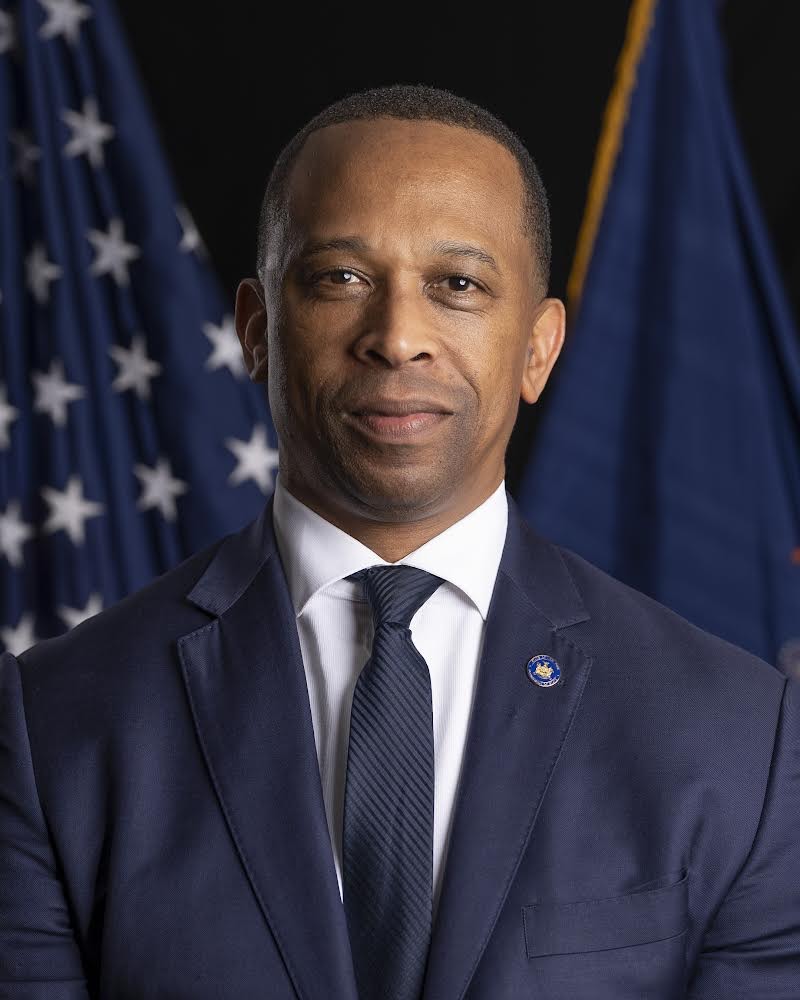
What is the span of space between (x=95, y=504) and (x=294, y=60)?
142 cm

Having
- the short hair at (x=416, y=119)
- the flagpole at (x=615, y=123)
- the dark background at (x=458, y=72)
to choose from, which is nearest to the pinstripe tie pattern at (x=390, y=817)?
the short hair at (x=416, y=119)

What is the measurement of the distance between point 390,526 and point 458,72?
2.35 meters

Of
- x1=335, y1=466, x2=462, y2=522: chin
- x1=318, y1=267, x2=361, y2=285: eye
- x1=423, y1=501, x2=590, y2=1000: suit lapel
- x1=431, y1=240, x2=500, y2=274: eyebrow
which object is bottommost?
x1=423, y1=501, x2=590, y2=1000: suit lapel

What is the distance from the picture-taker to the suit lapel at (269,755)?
5.80 ft

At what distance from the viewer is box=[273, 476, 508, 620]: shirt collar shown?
6.63ft

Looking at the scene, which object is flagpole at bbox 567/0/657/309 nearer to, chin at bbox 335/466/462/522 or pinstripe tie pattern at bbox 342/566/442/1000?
chin at bbox 335/466/462/522

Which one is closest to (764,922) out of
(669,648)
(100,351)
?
(669,648)

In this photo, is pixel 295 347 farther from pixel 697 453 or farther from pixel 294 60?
pixel 294 60

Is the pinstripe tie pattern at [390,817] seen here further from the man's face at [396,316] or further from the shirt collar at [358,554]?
the man's face at [396,316]

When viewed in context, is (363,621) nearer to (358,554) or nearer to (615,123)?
(358,554)

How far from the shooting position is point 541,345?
223 centimetres

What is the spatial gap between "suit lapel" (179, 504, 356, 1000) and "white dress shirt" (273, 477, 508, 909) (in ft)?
0.15

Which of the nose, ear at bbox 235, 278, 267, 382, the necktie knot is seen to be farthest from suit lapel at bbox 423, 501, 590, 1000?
ear at bbox 235, 278, 267, 382

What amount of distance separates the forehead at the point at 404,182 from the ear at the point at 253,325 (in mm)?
200
